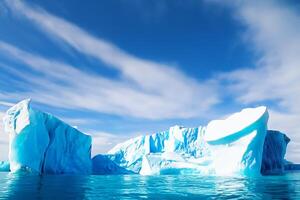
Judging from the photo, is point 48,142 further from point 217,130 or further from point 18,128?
point 217,130

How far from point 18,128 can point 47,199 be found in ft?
61.8

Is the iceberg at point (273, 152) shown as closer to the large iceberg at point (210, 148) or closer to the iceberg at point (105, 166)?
the large iceberg at point (210, 148)

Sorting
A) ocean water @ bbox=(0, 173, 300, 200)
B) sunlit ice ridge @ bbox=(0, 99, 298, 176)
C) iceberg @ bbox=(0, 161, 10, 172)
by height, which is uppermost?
sunlit ice ridge @ bbox=(0, 99, 298, 176)

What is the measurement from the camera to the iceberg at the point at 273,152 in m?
36.6

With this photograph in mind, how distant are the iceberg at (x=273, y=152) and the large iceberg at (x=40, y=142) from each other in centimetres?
2163

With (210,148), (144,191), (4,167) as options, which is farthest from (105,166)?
(144,191)

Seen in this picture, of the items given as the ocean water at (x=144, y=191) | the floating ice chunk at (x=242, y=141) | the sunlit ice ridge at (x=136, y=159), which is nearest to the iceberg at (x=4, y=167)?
the sunlit ice ridge at (x=136, y=159)

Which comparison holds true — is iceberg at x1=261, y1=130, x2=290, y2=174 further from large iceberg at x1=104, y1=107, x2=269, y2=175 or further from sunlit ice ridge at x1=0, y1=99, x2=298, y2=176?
large iceberg at x1=104, y1=107, x2=269, y2=175

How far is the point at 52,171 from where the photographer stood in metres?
29.6

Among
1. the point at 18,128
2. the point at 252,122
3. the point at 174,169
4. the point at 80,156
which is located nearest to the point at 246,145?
the point at 252,122

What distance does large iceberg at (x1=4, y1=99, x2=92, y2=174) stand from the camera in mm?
26703

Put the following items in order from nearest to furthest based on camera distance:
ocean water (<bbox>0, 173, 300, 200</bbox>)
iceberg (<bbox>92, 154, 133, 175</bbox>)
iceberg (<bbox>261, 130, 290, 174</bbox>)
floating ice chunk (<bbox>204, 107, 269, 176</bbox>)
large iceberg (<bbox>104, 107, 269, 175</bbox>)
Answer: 1. ocean water (<bbox>0, 173, 300, 200</bbox>)
2. floating ice chunk (<bbox>204, 107, 269, 176</bbox>)
3. large iceberg (<bbox>104, 107, 269, 175</bbox>)
4. iceberg (<bbox>261, 130, 290, 174</bbox>)
5. iceberg (<bbox>92, 154, 133, 175</bbox>)

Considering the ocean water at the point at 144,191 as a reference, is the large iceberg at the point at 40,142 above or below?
above

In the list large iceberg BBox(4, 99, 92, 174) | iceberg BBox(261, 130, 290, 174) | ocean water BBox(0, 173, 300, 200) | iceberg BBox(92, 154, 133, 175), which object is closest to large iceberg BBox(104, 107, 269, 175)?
iceberg BBox(92, 154, 133, 175)
